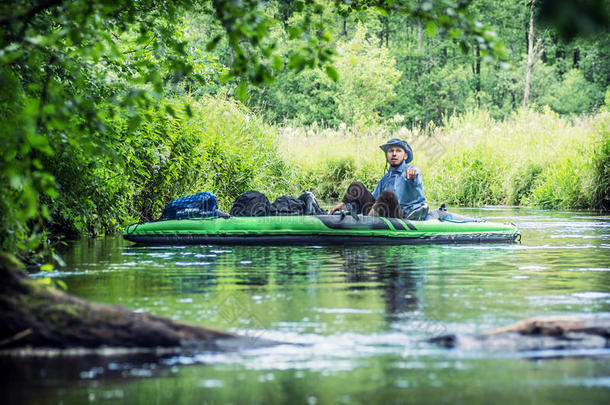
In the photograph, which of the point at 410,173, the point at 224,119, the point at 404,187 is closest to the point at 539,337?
the point at 410,173

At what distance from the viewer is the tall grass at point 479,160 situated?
1786 cm

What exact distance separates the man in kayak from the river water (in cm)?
79

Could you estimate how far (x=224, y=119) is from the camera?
538 inches

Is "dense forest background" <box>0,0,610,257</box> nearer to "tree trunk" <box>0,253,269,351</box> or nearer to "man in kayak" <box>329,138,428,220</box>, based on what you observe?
"tree trunk" <box>0,253,269,351</box>

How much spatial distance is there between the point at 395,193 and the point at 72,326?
21.9 ft

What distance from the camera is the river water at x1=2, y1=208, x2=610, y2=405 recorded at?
10.2 feet

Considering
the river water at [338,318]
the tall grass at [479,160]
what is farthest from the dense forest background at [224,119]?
the river water at [338,318]

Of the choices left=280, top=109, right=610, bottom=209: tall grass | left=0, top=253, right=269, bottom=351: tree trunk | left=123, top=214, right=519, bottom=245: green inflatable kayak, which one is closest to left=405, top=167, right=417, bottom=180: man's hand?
left=123, top=214, right=519, bottom=245: green inflatable kayak

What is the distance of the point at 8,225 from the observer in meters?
5.02

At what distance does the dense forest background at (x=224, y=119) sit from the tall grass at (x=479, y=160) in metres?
0.05

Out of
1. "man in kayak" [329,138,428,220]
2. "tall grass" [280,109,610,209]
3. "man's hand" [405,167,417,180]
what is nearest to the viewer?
"man's hand" [405,167,417,180]

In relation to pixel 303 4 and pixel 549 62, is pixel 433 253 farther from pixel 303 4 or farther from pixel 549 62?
pixel 549 62

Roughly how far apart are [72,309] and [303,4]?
277 cm

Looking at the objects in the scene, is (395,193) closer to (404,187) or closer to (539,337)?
(404,187)
